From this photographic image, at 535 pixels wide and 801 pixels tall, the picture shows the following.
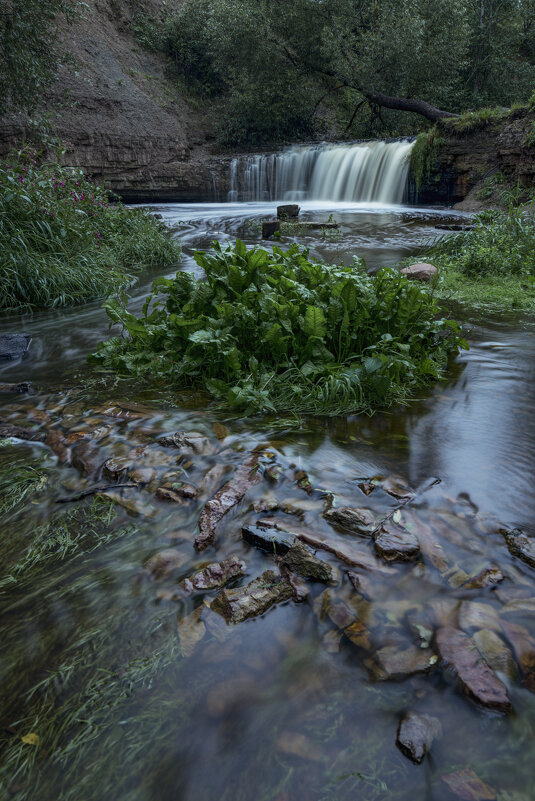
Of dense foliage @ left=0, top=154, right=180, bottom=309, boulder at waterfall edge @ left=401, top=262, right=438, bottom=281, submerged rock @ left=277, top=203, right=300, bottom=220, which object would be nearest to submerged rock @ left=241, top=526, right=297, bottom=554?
boulder at waterfall edge @ left=401, top=262, right=438, bottom=281

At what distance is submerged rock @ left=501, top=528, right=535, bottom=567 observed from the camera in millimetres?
1969

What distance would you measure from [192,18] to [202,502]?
32203 mm

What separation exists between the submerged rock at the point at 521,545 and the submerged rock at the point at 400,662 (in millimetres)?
657

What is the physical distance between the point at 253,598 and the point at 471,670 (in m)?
0.74

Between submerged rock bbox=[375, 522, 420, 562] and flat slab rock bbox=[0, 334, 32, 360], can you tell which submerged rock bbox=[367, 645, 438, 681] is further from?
flat slab rock bbox=[0, 334, 32, 360]

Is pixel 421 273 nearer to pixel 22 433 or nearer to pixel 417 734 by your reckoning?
pixel 22 433

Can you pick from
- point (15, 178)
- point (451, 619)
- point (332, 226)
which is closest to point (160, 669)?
point (451, 619)

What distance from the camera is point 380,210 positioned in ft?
54.1

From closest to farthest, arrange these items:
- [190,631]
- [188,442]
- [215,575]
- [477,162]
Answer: [190,631], [215,575], [188,442], [477,162]

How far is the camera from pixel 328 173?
2008cm

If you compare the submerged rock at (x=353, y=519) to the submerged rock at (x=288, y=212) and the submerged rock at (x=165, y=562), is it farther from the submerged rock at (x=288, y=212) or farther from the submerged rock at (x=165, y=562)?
the submerged rock at (x=288, y=212)

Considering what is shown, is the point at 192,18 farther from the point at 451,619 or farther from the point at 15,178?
the point at 451,619

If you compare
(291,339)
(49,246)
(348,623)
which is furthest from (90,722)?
(49,246)

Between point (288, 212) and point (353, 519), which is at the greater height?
point (288, 212)
